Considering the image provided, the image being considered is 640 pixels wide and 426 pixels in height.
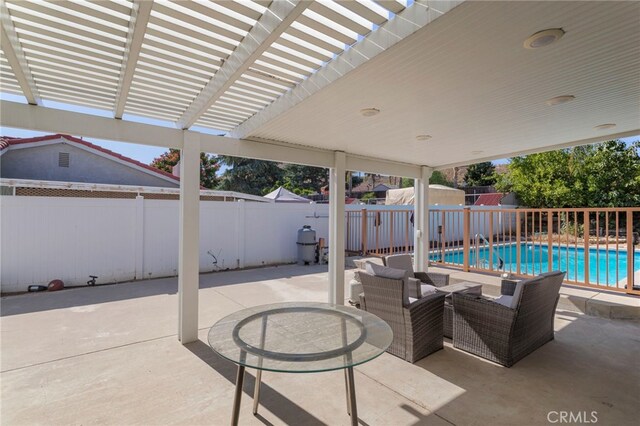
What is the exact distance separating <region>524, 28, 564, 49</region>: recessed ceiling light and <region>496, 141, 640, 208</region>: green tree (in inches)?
619

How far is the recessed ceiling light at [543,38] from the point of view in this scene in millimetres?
1896

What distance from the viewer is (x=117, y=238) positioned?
7027mm

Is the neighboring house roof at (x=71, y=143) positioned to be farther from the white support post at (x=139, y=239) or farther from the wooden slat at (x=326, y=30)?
the wooden slat at (x=326, y=30)

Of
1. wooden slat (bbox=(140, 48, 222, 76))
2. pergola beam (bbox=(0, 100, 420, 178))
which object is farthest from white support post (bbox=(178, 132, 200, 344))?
wooden slat (bbox=(140, 48, 222, 76))

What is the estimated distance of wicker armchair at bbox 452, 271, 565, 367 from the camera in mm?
3182

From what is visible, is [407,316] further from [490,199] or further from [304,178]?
[304,178]

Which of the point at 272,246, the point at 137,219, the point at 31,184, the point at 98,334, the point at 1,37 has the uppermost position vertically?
the point at 1,37

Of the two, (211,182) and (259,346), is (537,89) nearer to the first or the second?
(259,346)

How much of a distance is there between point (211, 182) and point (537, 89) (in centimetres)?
1907

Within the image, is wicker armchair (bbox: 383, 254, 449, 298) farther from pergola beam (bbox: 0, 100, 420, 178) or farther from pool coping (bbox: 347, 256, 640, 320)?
pergola beam (bbox: 0, 100, 420, 178)

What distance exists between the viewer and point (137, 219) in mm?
7297

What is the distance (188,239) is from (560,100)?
4.17 meters

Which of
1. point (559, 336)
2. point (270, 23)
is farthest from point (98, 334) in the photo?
point (559, 336)

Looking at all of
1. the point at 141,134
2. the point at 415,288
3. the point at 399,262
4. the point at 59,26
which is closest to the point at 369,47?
the point at 59,26
